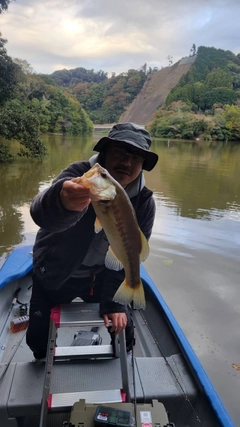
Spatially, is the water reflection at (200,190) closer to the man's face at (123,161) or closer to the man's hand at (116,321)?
the man's hand at (116,321)

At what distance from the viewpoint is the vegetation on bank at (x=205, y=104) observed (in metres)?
58.0

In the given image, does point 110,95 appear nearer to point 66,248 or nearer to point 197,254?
point 197,254

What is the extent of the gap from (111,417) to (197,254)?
4.98m

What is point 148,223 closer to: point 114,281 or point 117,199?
point 114,281

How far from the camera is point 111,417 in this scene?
1.59m

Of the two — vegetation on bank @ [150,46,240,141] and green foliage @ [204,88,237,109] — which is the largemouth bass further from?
green foliage @ [204,88,237,109]

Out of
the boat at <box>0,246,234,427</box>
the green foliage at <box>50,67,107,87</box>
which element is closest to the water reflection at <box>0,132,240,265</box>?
the boat at <box>0,246,234,427</box>

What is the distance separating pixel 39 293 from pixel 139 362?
0.94 meters

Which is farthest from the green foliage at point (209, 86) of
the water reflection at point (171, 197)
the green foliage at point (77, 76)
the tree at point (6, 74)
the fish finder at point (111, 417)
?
the fish finder at point (111, 417)

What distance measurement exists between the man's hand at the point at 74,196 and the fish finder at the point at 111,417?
103cm

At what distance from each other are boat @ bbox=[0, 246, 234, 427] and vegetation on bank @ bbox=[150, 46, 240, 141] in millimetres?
58212

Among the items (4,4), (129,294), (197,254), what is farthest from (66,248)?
(4,4)

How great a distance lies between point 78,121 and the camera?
6862cm

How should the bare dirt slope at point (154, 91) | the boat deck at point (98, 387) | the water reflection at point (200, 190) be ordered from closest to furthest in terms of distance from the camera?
the boat deck at point (98, 387) < the water reflection at point (200, 190) < the bare dirt slope at point (154, 91)
